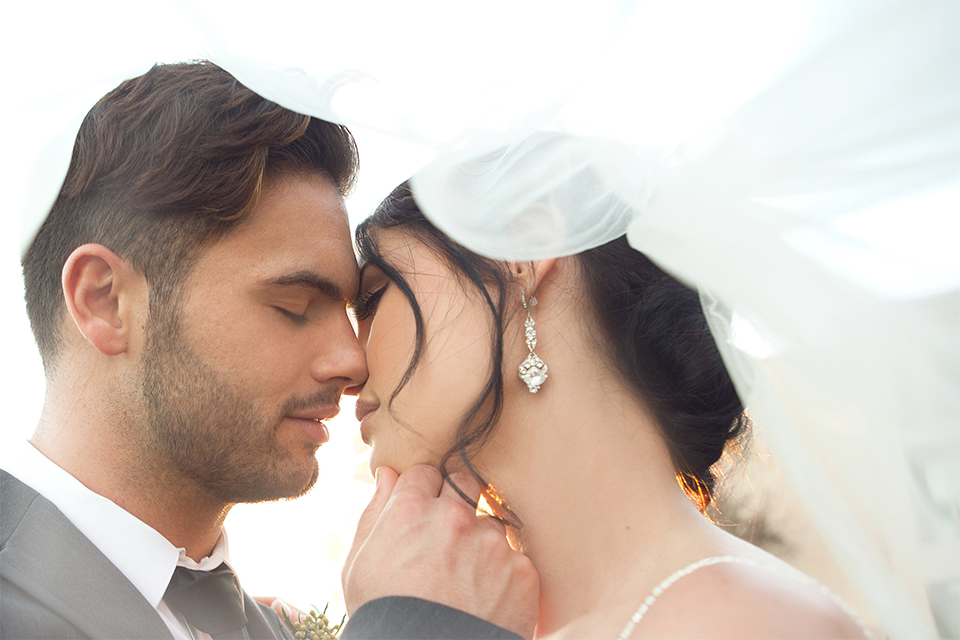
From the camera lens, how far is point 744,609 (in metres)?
1.54

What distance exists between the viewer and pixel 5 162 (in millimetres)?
2105

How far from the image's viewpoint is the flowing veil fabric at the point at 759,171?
1.32 m

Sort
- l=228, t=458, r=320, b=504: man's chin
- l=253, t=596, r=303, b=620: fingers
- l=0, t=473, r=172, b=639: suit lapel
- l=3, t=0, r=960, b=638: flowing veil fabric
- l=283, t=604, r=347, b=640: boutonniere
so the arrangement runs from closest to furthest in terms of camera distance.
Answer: l=3, t=0, r=960, b=638: flowing veil fabric < l=0, t=473, r=172, b=639: suit lapel < l=228, t=458, r=320, b=504: man's chin < l=283, t=604, r=347, b=640: boutonniere < l=253, t=596, r=303, b=620: fingers

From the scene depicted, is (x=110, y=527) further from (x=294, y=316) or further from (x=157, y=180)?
(x=157, y=180)

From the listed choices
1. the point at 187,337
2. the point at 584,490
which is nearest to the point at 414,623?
the point at 584,490

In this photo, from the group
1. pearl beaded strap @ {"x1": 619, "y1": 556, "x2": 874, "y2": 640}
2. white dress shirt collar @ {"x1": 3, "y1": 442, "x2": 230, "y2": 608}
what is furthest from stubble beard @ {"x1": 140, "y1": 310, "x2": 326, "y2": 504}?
pearl beaded strap @ {"x1": 619, "y1": 556, "x2": 874, "y2": 640}

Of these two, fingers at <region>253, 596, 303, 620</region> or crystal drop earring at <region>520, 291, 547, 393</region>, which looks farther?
fingers at <region>253, 596, 303, 620</region>

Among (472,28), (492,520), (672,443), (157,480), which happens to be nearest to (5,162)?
(157,480)

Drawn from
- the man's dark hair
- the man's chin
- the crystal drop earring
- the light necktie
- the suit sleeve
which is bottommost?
the light necktie

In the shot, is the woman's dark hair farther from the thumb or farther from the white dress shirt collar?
the white dress shirt collar

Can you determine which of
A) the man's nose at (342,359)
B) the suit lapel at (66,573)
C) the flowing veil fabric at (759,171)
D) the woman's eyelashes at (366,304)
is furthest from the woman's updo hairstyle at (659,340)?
the suit lapel at (66,573)

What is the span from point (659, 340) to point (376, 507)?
974 millimetres

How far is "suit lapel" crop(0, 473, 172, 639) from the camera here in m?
1.62

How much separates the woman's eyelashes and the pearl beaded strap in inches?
48.6
